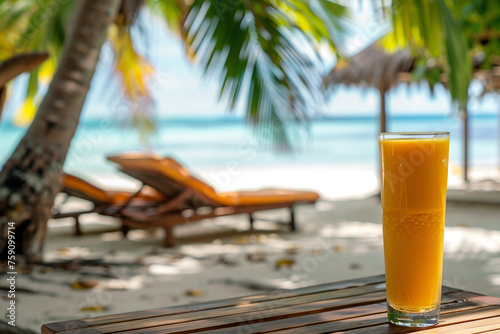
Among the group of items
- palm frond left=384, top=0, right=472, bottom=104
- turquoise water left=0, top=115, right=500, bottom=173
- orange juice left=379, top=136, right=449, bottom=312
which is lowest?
turquoise water left=0, top=115, right=500, bottom=173

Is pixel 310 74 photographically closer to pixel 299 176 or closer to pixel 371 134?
pixel 299 176

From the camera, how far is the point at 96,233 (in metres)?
5.63

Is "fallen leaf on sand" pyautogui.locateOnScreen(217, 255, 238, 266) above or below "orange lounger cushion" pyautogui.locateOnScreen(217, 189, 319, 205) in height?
below

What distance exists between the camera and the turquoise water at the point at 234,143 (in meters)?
20.3

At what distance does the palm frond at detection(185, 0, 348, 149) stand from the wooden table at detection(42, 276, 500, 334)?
8.35ft

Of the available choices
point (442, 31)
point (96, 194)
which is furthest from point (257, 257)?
point (442, 31)

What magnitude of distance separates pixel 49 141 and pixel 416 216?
2.93 m

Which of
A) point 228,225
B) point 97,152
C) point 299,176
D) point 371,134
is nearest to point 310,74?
point 228,225

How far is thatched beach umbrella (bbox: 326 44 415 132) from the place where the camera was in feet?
25.6

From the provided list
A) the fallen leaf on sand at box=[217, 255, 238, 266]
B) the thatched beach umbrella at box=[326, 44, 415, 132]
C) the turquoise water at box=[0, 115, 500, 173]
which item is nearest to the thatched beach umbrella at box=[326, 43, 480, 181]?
the thatched beach umbrella at box=[326, 44, 415, 132]

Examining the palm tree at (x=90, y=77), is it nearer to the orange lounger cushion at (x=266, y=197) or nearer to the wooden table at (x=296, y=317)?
the orange lounger cushion at (x=266, y=197)

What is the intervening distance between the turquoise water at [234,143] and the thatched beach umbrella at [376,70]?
26.6 feet

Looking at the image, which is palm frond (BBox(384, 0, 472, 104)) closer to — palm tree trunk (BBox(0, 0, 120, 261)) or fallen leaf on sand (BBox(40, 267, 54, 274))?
palm tree trunk (BBox(0, 0, 120, 261))

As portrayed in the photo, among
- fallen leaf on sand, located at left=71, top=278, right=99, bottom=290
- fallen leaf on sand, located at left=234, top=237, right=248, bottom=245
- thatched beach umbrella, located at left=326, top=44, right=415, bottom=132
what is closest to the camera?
fallen leaf on sand, located at left=71, top=278, right=99, bottom=290
